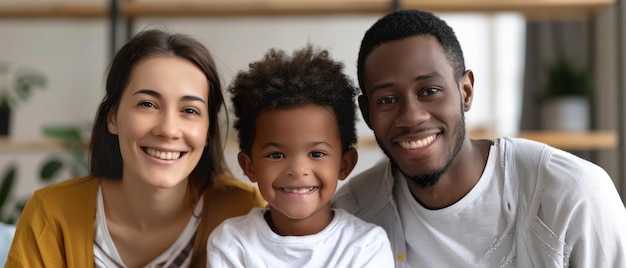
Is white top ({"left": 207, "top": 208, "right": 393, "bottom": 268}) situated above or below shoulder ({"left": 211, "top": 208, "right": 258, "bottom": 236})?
below

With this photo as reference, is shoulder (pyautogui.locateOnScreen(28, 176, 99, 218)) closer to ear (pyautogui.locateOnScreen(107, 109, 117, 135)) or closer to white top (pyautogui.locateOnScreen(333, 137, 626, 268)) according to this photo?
ear (pyautogui.locateOnScreen(107, 109, 117, 135))

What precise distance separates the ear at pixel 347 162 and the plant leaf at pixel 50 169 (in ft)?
6.40

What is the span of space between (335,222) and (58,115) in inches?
104

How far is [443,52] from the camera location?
50.3 inches

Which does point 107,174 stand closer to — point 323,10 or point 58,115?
point 323,10

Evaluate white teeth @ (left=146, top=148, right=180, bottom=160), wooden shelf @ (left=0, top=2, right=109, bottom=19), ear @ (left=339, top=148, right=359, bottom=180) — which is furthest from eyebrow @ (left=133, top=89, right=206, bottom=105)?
wooden shelf @ (left=0, top=2, right=109, bottom=19)

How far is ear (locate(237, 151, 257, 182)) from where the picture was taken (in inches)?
52.4

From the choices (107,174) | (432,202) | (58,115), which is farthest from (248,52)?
(432,202)

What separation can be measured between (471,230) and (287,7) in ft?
6.06

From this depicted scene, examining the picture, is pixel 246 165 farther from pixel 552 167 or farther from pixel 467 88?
pixel 552 167

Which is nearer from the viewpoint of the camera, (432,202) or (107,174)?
(432,202)

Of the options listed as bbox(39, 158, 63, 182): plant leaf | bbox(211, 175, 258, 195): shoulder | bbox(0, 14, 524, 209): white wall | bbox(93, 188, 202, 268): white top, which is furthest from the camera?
bbox(0, 14, 524, 209): white wall

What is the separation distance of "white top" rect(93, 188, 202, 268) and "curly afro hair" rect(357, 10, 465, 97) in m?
0.53

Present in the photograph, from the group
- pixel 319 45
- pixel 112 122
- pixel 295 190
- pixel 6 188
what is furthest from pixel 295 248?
pixel 319 45
